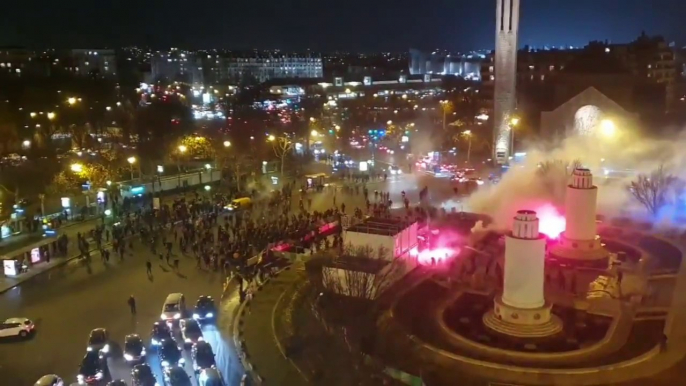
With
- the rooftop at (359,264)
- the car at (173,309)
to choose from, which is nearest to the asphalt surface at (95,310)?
the car at (173,309)

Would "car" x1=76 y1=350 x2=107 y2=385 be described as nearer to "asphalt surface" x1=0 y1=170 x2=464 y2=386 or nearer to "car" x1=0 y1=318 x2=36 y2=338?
"asphalt surface" x1=0 y1=170 x2=464 y2=386

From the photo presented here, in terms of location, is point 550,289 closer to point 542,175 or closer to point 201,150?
point 542,175

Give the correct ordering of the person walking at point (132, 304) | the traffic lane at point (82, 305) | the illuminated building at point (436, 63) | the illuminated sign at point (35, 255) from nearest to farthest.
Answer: the traffic lane at point (82, 305), the person walking at point (132, 304), the illuminated sign at point (35, 255), the illuminated building at point (436, 63)

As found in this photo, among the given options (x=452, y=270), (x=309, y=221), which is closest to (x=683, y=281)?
(x=452, y=270)

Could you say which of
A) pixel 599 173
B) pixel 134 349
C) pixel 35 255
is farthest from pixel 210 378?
pixel 599 173

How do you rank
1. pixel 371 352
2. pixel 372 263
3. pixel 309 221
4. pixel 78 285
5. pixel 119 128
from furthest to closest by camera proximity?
pixel 119 128, pixel 309 221, pixel 78 285, pixel 372 263, pixel 371 352

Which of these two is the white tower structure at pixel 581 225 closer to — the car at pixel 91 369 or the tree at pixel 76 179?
the car at pixel 91 369

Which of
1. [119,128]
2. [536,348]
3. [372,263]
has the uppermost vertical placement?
[119,128]
